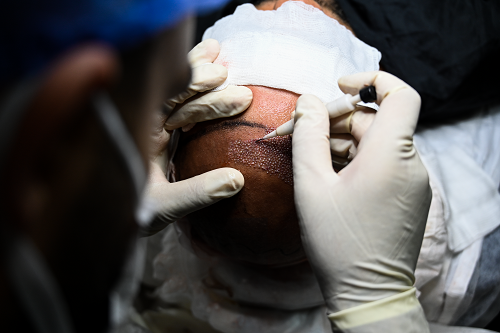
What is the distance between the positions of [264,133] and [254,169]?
3.7 inches

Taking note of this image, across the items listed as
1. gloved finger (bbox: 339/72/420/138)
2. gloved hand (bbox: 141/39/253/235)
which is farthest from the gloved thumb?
gloved finger (bbox: 339/72/420/138)

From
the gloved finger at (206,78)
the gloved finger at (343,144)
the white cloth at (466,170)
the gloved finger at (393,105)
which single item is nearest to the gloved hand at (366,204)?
the gloved finger at (393,105)

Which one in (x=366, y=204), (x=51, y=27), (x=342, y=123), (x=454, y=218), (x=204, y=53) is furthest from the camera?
(x=454, y=218)

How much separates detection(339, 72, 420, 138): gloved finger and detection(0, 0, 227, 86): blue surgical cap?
23.5 inches

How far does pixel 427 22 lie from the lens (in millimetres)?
1404

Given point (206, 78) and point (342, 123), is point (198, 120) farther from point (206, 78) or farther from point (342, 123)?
point (342, 123)

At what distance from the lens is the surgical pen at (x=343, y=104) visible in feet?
2.98

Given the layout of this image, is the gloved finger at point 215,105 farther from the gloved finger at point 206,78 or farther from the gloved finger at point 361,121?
the gloved finger at point 361,121

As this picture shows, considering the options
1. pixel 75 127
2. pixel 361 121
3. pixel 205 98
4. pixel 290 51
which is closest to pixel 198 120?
pixel 205 98

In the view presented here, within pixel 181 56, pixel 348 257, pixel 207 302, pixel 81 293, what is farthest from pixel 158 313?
pixel 181 56

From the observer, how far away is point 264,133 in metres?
1.00

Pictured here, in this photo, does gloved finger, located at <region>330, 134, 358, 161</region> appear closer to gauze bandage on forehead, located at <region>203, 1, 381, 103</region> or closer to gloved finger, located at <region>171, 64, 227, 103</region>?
gauze bandage on forehead, located at <region>203, 1, 381, 103</region>

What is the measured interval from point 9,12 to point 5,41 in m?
0.03

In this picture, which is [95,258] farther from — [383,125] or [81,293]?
[383,125]
